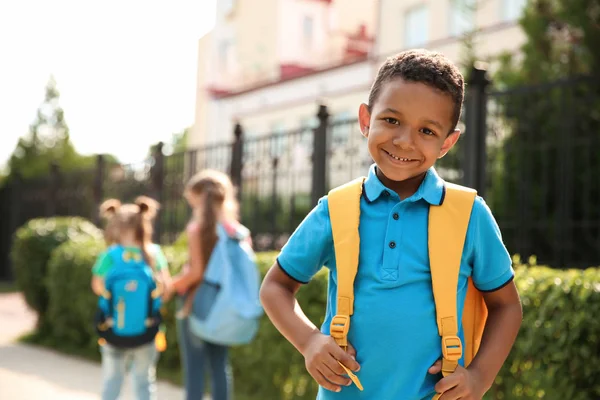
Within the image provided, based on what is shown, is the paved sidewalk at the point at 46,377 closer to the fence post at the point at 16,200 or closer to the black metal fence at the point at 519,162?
the black metal fence at the point at 519,162

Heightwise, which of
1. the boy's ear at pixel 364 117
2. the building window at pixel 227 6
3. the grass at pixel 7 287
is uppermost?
the building window at pixel 227 6

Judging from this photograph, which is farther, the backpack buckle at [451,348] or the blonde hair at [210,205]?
the blonde hair at [210,205]

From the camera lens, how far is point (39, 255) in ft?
38.3

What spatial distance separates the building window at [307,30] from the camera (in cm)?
2878

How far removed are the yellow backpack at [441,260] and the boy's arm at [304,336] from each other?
0.12ft

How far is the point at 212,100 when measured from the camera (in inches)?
1172

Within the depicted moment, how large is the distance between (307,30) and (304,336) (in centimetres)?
2752

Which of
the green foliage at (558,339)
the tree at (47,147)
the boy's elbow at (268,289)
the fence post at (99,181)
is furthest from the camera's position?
the tree at (47,147)

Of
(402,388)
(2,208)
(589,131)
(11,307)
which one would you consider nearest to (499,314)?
(402,388)

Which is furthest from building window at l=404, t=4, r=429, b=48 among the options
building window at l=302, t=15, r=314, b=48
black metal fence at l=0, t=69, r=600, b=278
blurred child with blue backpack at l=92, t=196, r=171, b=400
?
blurred child with blue backpack at l=92, t=196, r=171, b=400

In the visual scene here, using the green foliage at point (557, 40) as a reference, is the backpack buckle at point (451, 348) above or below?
below

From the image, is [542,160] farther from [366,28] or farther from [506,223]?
[366,28]

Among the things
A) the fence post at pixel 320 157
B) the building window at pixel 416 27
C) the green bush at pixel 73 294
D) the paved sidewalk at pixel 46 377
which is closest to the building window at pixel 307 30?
the building window at pixel 416 27

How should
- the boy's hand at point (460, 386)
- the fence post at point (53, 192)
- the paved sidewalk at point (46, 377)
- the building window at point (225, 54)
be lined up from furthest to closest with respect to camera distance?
the building window at point (225, 54) → the fence post at point (53, 192) → the paved sidewalk at point (46, 377) → the boy's hand at point (460, 386)
